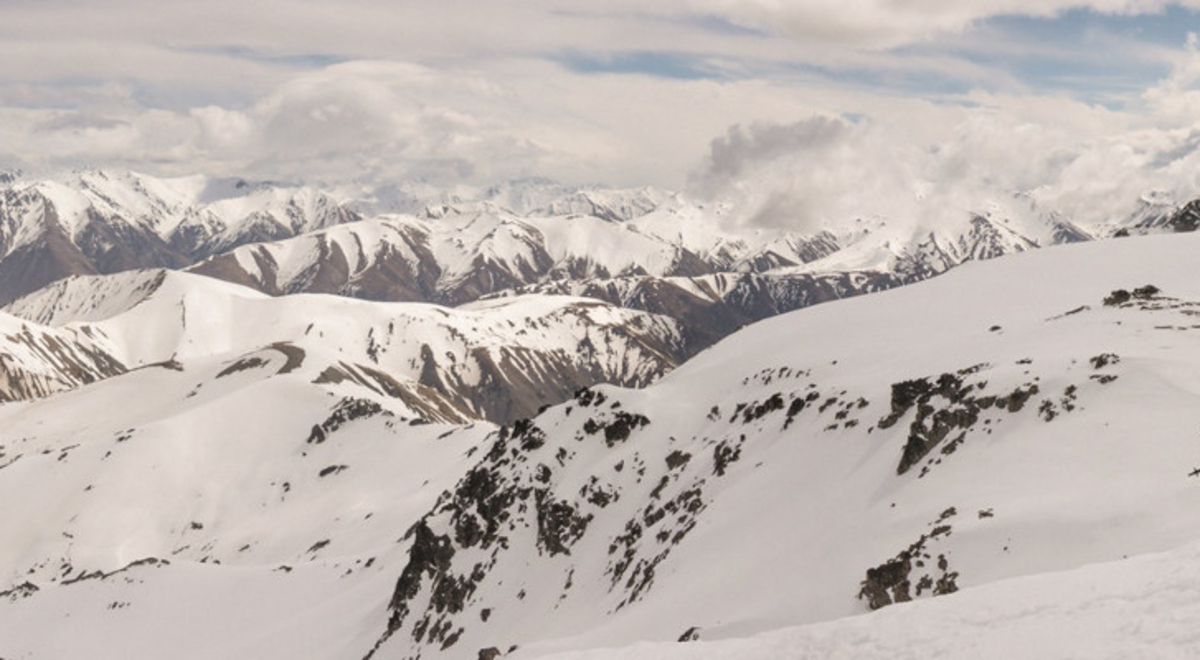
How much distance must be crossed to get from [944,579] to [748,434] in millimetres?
38813

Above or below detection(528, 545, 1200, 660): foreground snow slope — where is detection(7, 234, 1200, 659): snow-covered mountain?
below

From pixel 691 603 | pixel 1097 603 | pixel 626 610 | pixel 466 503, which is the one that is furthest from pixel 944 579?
pixel 466 503

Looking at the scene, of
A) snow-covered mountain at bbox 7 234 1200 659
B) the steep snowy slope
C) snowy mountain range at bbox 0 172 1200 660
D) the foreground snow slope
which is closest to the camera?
the foreground snow slope

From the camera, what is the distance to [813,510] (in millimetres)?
47844

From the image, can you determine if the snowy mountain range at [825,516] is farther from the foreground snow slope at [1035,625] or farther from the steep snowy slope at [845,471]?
the steep snowy slope at [845,471]

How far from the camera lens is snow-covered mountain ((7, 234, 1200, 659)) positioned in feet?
88.8

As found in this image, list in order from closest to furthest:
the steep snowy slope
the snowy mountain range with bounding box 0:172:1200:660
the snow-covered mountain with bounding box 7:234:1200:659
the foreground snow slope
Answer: the foreground snow slope, the snowy mountain range with bounding box 0:172:1200:660, the snow-covered mountain with bounding box 7:234:1200:659, the steep snowy slope

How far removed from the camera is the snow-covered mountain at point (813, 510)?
2708 centimetres

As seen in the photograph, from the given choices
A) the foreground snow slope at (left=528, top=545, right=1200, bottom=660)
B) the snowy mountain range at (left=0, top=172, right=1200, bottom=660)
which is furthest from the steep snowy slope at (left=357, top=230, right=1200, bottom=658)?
the foreground snow slope at (left=528, top=545, right=1200, bottom=660)

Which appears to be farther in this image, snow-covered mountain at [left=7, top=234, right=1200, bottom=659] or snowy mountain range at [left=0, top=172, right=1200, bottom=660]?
snow-covered mountain at [left=7, top=234, right=1200, bottom=659]

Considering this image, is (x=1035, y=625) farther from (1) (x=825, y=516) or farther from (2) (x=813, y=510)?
(2) (x=813, y=510)

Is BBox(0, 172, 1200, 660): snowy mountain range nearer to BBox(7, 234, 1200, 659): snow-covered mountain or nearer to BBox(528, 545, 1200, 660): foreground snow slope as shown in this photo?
BBox(528, 545, 1200, 660): foreground snow slope

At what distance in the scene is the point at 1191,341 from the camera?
154ft

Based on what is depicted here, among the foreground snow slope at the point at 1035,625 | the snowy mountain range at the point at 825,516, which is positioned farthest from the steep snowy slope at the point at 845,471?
the foreground snow slope at the point at 1035,625
